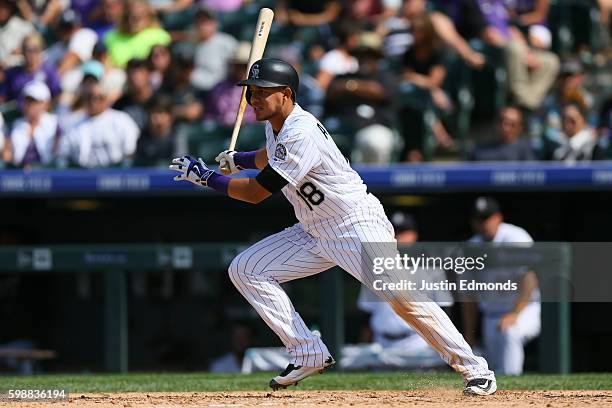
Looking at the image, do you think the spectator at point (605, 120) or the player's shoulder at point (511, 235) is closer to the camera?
the player's shoulder at point (511, 235)

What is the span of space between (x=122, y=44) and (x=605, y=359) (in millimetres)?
5372

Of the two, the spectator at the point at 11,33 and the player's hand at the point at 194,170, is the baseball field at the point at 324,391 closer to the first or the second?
the player's hand at the point at 194,170

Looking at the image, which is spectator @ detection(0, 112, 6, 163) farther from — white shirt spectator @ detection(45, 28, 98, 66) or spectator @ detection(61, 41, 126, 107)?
white shirt spectator @ detection(45, 28, 98, 66)

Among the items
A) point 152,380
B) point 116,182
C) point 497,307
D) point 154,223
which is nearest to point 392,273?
point 152,380

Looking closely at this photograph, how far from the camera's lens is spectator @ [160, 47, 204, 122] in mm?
10523

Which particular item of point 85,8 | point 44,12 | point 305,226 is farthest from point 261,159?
point 44,12

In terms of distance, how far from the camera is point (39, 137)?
10.1m

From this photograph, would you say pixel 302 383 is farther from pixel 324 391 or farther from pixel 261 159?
pixel 261 159

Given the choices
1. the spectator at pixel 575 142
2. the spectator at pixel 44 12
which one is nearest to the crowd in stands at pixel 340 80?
the spectator at pixel 575 142

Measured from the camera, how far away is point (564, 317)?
8391 mm

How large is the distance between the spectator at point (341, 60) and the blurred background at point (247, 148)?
2 cm

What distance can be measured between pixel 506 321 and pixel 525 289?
0.85 feet

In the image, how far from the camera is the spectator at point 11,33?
467 inches

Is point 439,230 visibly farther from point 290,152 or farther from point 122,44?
point 290,152
